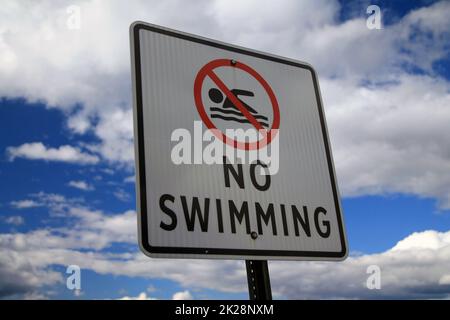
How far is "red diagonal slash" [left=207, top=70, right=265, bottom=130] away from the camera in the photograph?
189 centimetres

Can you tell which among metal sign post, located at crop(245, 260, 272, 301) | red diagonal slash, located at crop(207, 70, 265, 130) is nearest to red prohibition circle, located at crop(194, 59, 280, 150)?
red diagonal slash, located at crop(207, 70, 265, 130)

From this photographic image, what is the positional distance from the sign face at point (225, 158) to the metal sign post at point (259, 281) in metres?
0.07

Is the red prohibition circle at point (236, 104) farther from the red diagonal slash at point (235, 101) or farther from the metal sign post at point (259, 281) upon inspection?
the metal sign post at point (259, 281)

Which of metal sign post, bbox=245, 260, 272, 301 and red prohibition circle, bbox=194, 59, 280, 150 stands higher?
red prohibition circle, bbox=194, 59, 280, 150

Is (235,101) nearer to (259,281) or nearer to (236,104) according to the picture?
(236,104)

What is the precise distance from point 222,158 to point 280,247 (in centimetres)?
49

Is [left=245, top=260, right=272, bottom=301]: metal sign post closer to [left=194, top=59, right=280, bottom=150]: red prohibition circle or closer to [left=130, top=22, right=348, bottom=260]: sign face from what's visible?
[left=130, top=22, right=348, bottom=260]: sign face

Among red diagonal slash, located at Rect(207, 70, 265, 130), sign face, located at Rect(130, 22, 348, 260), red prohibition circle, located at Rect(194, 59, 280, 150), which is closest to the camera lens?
sign face, located at Rect(130, 22, 348, 260)

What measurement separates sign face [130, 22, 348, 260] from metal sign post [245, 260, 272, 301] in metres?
0.07

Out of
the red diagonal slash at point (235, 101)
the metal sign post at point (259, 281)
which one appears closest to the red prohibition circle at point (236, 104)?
the red diagonal slash at point (235, 101)

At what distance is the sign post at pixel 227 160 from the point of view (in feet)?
5.05

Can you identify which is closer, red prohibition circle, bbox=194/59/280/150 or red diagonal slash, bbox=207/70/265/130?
red prohibition circle, bbox=194/59/280/150

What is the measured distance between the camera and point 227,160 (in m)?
1.72
